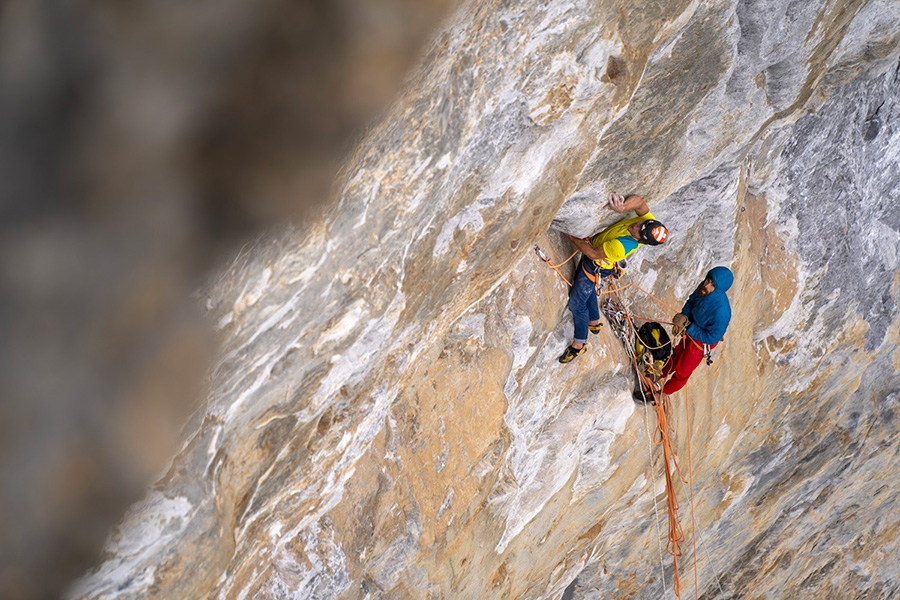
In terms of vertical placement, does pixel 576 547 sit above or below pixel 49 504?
below

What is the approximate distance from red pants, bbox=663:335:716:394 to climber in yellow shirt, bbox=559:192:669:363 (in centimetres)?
88

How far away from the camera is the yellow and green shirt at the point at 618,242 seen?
494 cm

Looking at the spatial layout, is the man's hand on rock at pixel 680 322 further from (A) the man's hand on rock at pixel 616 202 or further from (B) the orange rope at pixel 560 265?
(A) the man's hand on rock at pixel 616 202

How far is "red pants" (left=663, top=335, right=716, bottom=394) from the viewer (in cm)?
580

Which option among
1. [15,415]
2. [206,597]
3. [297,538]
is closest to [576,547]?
[297,538]

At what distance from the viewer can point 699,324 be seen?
18.7ft

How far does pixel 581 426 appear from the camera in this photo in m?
5.78

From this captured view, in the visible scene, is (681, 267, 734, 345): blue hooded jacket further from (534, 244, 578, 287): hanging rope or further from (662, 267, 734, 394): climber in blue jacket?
(534, 244, 578, 287): hanging rope

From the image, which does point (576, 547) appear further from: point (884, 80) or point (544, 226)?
point (884, 80)

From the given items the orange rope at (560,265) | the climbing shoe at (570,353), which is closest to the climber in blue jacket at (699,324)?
the climbing shoe at (570,353)

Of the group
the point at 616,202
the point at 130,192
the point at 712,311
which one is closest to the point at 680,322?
the point at 712,311

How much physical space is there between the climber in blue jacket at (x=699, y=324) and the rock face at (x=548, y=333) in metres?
0.37

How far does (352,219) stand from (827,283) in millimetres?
5428

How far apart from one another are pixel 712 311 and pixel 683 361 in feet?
1.71
